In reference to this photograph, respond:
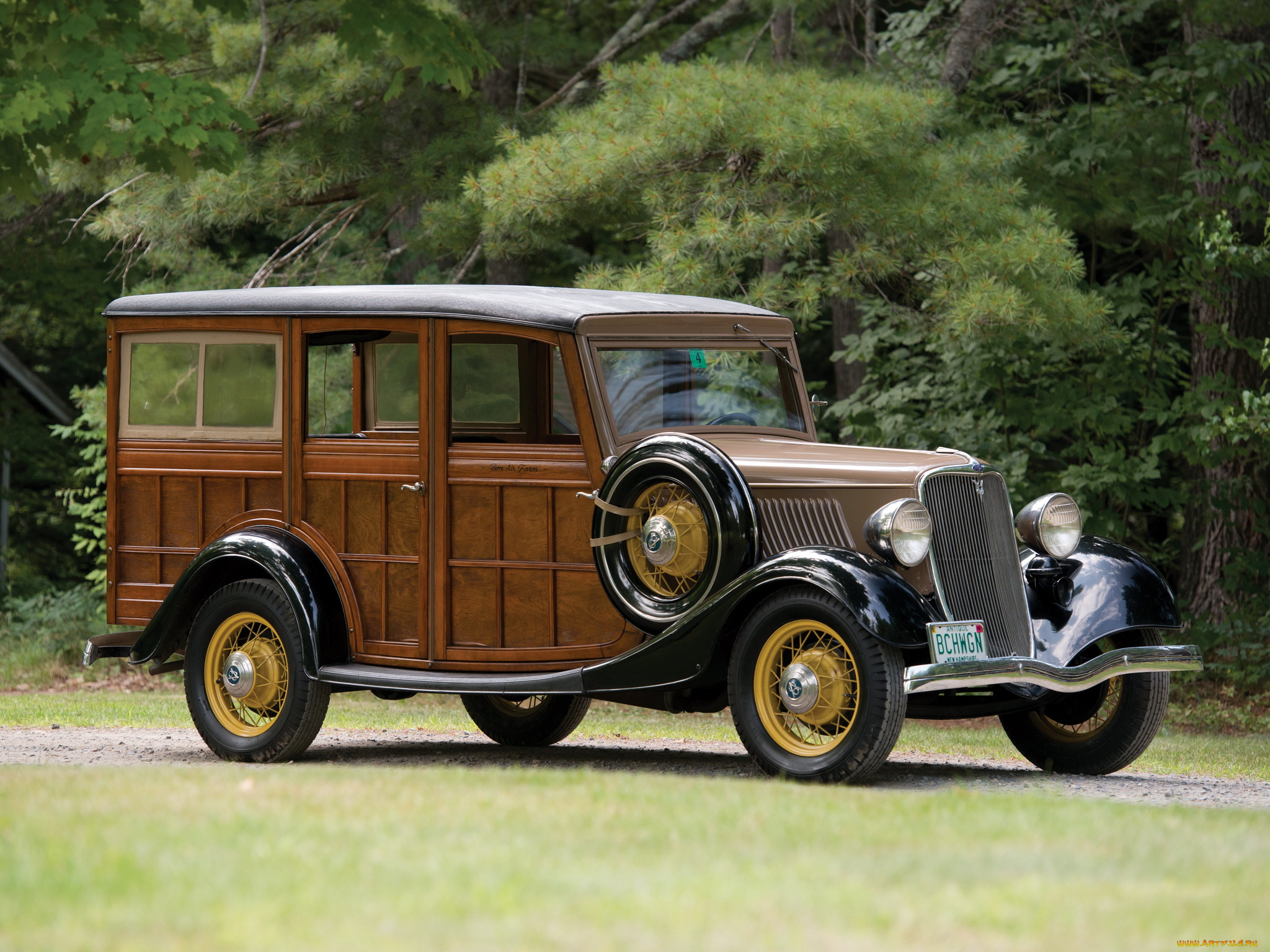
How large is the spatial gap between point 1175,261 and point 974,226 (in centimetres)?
283

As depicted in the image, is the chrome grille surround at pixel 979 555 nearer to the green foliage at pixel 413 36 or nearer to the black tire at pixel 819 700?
the black tire at pixel 819 700

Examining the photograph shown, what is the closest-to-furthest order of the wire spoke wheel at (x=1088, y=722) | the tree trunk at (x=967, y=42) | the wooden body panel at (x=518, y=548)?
the wooden body panel at (x=518, y=548), the wire spoke wheel at (x=1088, y=722), the tree trunk at (x=967, y=42)

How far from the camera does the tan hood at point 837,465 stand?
23.7 ft

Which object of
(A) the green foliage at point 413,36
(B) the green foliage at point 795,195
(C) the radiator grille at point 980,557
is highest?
(A) the green foliage at point 413,36

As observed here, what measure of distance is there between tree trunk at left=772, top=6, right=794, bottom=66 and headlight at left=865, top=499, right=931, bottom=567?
8.42m

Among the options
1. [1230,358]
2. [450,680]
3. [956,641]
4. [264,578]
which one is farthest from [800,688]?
[1230,358]

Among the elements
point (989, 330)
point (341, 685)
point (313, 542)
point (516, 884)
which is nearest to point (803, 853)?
point (516, 884)

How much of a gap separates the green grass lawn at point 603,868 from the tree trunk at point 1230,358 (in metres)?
8.25

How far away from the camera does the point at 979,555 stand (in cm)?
729

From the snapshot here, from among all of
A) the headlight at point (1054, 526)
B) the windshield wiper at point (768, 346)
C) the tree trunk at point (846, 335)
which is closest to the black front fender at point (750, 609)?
the headlight at point (1054, 526)

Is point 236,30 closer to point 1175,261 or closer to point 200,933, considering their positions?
point 1175,261

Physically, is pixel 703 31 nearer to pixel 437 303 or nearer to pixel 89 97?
pixel 89 97

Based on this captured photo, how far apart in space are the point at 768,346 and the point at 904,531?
5.65 ft

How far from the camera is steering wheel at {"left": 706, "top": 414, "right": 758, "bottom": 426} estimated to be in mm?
8148
